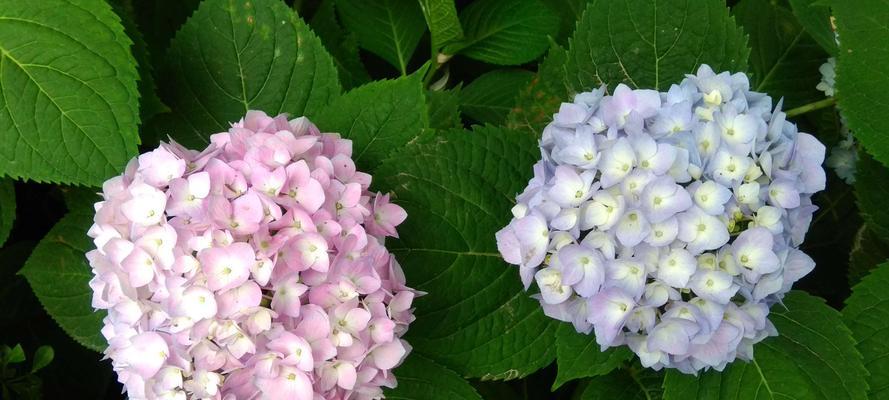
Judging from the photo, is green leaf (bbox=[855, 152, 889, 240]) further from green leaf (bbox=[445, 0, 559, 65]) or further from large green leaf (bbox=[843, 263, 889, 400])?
green leaf (bbox=[445, 0, 559, 65])

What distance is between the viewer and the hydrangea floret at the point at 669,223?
1.10 m

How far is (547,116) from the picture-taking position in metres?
1.55

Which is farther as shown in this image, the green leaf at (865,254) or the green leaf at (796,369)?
the green leaf at (865,254)

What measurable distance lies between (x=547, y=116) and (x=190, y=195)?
691 millimetres

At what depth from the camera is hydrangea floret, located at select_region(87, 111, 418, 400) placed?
1.13 meters

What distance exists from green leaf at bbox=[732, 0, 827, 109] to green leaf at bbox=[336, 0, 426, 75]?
73 cm

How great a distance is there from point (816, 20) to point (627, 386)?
2.72ft

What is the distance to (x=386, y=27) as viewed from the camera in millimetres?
1950

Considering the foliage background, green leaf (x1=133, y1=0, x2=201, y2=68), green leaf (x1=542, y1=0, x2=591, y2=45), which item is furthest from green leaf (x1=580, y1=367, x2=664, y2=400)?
green leaf (x1=133, y1=0, x2=201, y2=68)

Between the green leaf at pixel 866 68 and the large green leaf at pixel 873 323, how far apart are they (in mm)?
210

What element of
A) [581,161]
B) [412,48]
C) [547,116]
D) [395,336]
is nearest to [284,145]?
[395,336]

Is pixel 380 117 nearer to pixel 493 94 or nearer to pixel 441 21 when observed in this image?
pixel 441 21

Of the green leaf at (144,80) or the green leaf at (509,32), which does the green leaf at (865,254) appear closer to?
the green leaf at (509,32)

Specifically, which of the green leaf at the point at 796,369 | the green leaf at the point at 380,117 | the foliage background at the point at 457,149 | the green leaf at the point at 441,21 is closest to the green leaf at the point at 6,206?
the foliage background at the point at 457,149
